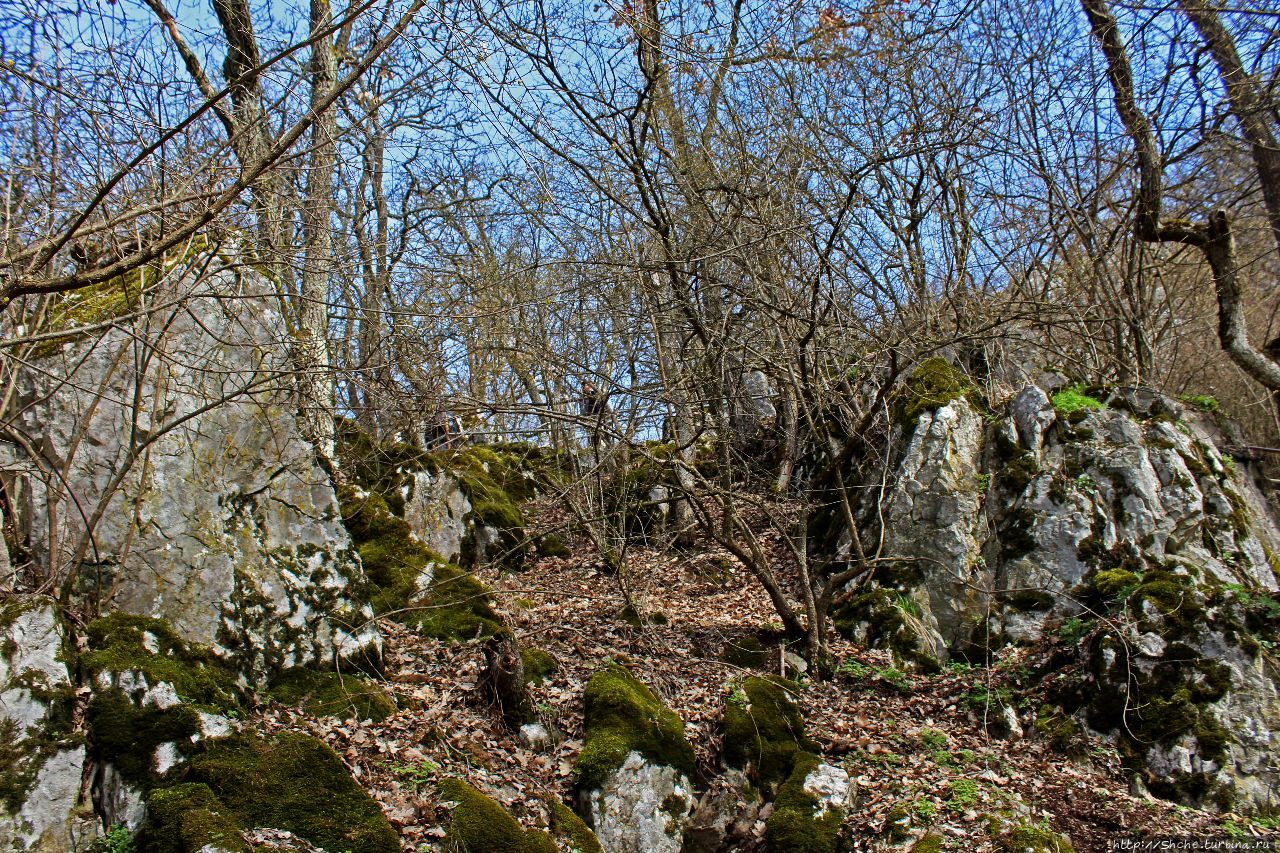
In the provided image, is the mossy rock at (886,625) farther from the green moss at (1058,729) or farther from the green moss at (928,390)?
the green moss at (928,390)

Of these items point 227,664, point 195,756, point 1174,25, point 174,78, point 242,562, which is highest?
point 1174,25

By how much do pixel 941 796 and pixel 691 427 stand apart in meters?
4.17

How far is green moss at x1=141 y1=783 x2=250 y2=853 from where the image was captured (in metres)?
3.25

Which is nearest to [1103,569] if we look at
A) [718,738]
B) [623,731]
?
[718,738]

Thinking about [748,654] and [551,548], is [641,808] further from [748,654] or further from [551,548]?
[551,548]

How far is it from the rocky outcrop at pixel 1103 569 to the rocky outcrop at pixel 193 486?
4538 mm

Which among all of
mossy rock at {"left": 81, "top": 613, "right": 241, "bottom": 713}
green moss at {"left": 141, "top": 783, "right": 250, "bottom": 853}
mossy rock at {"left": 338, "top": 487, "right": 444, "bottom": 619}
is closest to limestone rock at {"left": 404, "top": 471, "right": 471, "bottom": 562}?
mossy rock at {"left": 338, "top": 487, "right": 444, "bottom": 619}

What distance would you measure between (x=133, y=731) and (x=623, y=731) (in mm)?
2608

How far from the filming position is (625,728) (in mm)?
4723

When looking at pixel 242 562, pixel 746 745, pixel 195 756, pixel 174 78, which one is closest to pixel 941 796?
pixel 746 745

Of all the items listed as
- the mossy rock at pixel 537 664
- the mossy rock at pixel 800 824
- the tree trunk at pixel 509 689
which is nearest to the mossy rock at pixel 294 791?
the tree trunk at pixel 509 689

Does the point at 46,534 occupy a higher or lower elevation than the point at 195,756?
higher

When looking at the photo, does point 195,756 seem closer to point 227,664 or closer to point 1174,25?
point 227,664

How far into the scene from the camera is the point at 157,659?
4.06m
